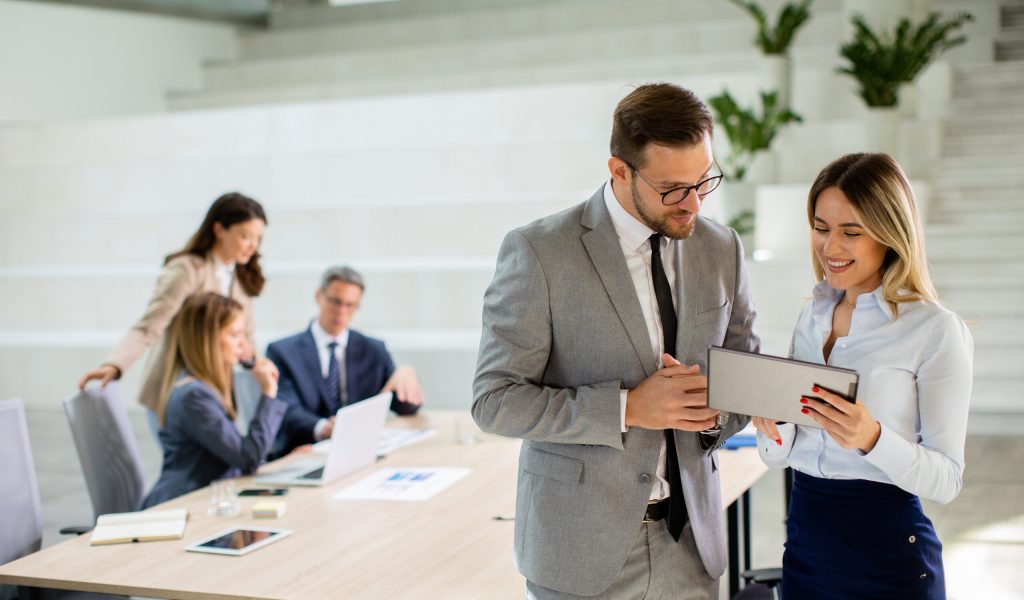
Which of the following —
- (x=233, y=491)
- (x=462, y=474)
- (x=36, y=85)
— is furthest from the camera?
(x=36, y=85)

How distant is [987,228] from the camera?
24.4 feet

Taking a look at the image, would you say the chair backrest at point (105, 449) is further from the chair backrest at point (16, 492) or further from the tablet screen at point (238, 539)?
the tablet screen at point (238, 539)

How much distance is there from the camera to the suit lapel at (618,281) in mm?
2016

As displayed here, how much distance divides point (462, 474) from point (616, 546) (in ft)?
5.22

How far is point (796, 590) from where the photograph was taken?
223cm

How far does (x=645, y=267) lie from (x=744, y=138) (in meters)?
5.77

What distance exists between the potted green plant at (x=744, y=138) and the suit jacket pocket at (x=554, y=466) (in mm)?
5573

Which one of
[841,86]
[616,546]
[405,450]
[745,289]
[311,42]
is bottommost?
[405,450]

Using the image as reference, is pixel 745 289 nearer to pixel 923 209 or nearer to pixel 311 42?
pixel 923 209

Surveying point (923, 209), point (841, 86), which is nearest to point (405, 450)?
point (923, 209)

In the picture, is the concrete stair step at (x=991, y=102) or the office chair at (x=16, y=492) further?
the concrete stair step at (x=991, y=102)

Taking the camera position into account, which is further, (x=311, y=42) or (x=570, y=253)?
(x=311, y=42)

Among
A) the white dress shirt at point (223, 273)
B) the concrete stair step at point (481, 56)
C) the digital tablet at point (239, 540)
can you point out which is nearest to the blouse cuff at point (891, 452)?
the digital tablet at point (239, 540)

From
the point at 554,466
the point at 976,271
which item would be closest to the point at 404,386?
the point at 554,466
